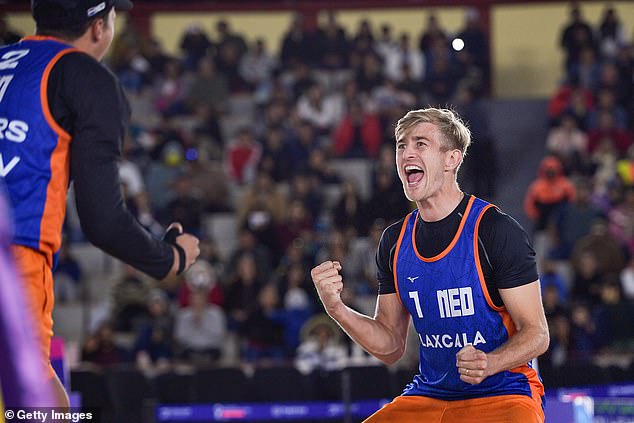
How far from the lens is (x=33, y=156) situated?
347cm

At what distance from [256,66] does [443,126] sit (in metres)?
14.4

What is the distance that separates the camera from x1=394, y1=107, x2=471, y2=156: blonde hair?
4.75 meters

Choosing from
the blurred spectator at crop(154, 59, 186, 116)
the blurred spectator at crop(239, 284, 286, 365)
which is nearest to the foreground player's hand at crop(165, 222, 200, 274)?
the blurred spectator at crop(239, 284, 286, 365)

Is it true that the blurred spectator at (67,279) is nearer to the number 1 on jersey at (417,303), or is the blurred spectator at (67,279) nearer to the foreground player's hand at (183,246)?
the number 1 on jersey at (417,303)

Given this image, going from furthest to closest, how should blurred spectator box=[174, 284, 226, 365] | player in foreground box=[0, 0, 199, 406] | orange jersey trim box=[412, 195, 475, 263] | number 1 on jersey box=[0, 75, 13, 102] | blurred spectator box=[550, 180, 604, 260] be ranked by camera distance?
blurred spectator box=[550, 180, 604, 260], blurred spectator box=[174, 284, 226, 365], orange jersey trim box=[412, 195, 475, 263], number 1 on jersey box=[0, 75, 13, 102], player in foreground box=[0, 0, 199, 406]

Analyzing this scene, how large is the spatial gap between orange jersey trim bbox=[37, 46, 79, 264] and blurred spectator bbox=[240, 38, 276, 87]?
15.3 meters

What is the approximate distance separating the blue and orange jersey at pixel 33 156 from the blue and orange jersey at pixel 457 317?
1732 millimetres

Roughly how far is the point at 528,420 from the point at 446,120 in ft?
4.62

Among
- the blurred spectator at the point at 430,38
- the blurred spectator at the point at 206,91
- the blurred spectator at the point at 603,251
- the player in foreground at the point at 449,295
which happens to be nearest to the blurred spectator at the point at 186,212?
the blurred spectator at the point at 206,91

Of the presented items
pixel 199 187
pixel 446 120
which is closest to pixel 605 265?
pixel 199 187

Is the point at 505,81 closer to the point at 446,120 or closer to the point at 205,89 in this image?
the point at 205,89

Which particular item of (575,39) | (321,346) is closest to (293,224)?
(321,346)

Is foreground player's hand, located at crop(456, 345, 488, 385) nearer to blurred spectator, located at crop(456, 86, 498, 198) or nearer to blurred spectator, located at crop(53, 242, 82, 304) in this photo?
blurred spectator, located at crop(53, 242, 82, 304)

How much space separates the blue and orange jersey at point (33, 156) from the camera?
3.45 metres
